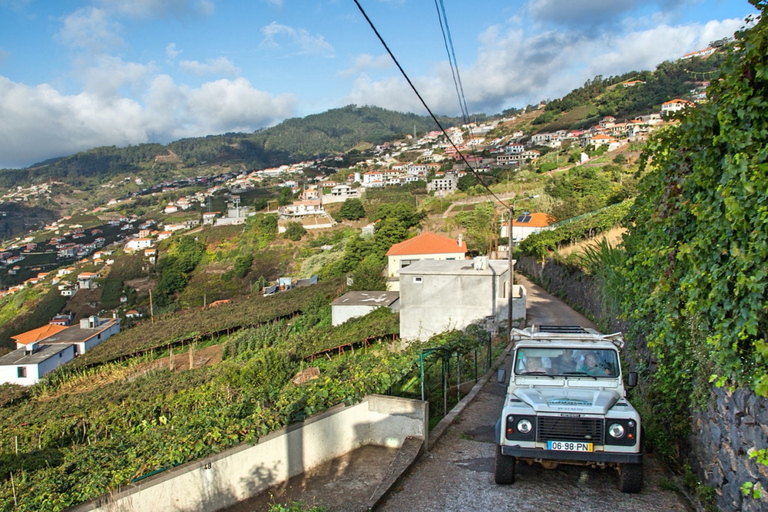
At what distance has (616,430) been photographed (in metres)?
5.25

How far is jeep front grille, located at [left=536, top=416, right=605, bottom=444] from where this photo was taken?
5277mm

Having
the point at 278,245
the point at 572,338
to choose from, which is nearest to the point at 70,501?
the point at 572,338

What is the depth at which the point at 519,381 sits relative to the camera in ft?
21.0

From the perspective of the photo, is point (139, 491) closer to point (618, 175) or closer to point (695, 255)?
point (695, 255)

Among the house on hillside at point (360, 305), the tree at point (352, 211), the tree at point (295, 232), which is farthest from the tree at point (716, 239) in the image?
the tree at point (352, 211)

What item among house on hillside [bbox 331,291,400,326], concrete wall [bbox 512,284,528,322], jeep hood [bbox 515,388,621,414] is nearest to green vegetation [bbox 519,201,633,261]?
concrete wall [bbox 512,284,528,322]

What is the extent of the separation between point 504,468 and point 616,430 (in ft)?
4.16

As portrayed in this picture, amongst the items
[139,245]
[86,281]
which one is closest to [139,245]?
[139,245]

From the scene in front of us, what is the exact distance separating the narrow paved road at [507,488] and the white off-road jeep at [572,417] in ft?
0.72

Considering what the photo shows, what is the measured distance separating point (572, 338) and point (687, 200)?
224 centimetres

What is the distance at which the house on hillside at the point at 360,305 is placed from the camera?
1401 inches

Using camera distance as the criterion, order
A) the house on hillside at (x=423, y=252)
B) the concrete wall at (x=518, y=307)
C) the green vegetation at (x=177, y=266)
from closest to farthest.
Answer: the concrete wall at (x=518, y=307)
the house on hillside at (x=423, y=252)
the green vegetation at (x=177, y=266)

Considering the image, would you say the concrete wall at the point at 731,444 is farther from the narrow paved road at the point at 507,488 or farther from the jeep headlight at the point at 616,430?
the jeep headlight at the point at 616,430

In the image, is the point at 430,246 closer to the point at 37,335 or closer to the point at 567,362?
the point at 567,362
